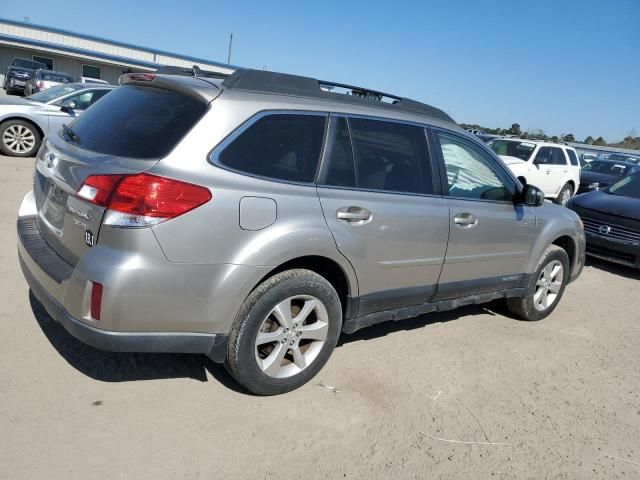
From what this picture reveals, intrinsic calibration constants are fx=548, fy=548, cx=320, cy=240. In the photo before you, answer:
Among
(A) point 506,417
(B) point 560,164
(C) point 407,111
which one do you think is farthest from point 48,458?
(B) point 560,164

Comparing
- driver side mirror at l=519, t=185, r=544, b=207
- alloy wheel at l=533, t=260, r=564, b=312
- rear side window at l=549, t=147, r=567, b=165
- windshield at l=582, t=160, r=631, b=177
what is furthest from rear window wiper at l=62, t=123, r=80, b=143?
windshield at l=582, t=160, r=631, b=177

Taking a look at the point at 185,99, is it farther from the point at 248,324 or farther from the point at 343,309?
the point at 343,309

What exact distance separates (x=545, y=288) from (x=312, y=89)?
126 inches

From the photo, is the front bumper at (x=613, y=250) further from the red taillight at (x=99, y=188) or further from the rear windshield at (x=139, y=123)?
the red taillight at (x=99, y=188)

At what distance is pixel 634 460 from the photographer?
316cm

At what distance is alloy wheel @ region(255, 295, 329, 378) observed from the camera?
124 inches

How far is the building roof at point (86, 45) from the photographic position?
36594 millimetres

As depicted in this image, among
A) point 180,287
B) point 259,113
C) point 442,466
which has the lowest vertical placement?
point 442,466

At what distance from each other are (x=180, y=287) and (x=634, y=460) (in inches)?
108

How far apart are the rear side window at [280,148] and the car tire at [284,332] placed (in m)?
0.58

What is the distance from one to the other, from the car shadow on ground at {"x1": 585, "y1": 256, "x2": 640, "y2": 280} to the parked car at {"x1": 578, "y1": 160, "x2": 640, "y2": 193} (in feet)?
23.2

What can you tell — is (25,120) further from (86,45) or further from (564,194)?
(86,45)

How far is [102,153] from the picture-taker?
2.94 metres

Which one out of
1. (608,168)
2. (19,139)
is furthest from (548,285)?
(608,168)
